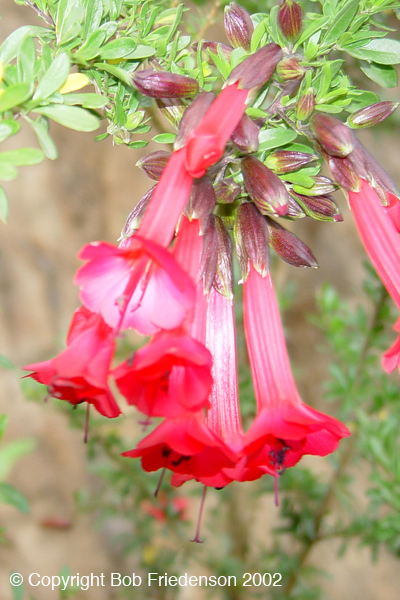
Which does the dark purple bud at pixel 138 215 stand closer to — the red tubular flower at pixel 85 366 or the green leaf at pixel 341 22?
the red tubular flower at pixel 85 366

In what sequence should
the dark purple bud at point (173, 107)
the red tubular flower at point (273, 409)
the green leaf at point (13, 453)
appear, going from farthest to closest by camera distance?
the dark purple bud at point (173, 107)
the red tubular flower at point (273, 409)
the green leaf at point (13, 453)

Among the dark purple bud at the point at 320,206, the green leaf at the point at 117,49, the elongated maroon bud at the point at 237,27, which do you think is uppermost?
the elongated maroon bud at the point at 237,27

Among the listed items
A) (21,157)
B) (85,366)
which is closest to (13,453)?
(85,366)

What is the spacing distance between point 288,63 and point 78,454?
262 cm

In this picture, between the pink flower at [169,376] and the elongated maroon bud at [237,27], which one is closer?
the pink flower at [169,376]

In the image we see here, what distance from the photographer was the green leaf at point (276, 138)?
1.84 ft

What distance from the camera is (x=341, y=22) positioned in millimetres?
589

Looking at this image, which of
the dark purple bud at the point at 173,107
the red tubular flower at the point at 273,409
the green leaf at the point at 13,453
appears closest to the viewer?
the green leaf at the point at 13,453

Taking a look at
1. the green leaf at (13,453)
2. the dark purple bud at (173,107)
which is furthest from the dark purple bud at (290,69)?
the green leaf at (13,453)

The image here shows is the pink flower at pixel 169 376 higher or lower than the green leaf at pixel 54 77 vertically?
lower

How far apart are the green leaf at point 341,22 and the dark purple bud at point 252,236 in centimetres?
21

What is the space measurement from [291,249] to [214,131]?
0.63ft

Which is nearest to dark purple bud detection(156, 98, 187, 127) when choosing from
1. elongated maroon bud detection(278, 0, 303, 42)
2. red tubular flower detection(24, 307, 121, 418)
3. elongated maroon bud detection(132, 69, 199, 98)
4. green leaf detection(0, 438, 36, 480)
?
elongated maroon bud detection(132, 69, 199, 98)

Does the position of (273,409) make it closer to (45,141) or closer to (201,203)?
(201,203)
